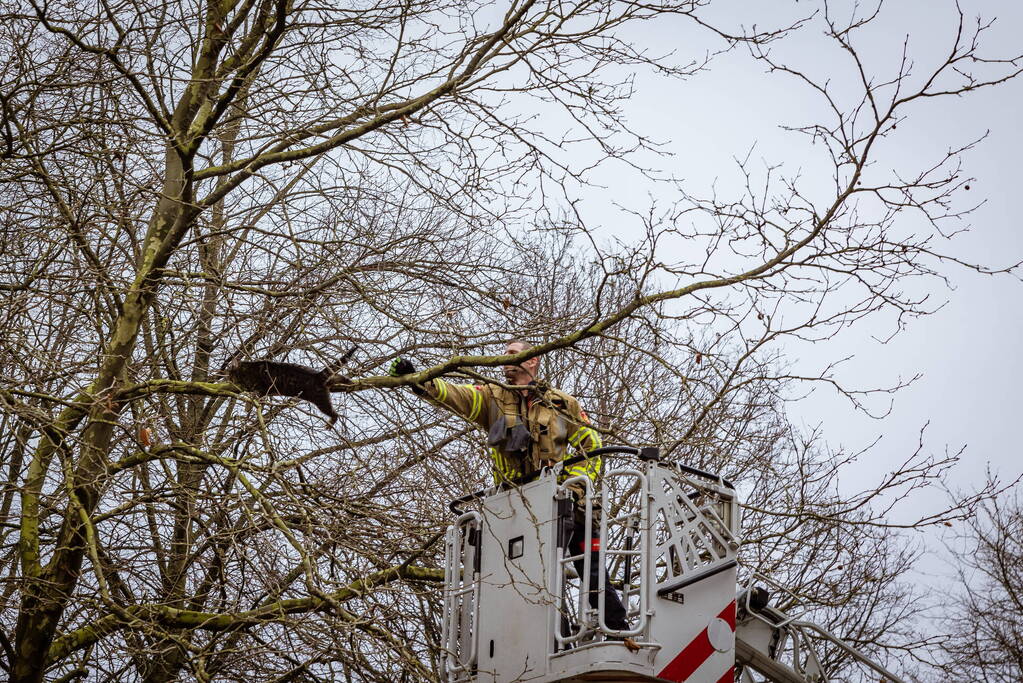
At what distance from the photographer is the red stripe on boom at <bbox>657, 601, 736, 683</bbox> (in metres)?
6.90

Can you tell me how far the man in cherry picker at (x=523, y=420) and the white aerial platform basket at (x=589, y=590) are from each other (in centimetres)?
18

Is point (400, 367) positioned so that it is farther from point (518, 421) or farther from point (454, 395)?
point (518, 421)

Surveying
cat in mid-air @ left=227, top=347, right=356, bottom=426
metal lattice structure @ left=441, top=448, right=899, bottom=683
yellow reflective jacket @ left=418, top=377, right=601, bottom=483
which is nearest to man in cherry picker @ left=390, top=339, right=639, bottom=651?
yellow reflective jacket @ left=418, top=377, right=601, bottom=483

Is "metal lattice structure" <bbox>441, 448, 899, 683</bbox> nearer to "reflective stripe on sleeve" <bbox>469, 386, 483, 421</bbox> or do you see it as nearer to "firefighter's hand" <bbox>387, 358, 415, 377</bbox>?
"reflective stripe on sleeve" <bbox>469, 386, 483, 421</bbox>

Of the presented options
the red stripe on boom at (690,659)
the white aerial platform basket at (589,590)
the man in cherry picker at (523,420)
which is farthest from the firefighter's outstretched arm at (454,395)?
the red stripe on boom at (690,659)

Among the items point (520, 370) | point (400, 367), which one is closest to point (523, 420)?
point (520, 370)

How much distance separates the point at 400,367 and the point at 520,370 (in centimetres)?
73

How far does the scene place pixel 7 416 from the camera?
27.0ft

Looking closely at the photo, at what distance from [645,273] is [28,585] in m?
4.74

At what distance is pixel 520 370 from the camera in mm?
7684

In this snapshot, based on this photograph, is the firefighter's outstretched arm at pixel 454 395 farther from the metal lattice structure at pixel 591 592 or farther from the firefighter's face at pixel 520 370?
the metal lattice structure at pixel 591 592

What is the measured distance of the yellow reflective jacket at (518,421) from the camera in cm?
768

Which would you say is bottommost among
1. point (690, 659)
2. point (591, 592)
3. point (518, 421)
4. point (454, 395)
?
point (690, 659)

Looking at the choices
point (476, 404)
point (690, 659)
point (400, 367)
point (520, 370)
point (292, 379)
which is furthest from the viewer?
point (476, 404)
